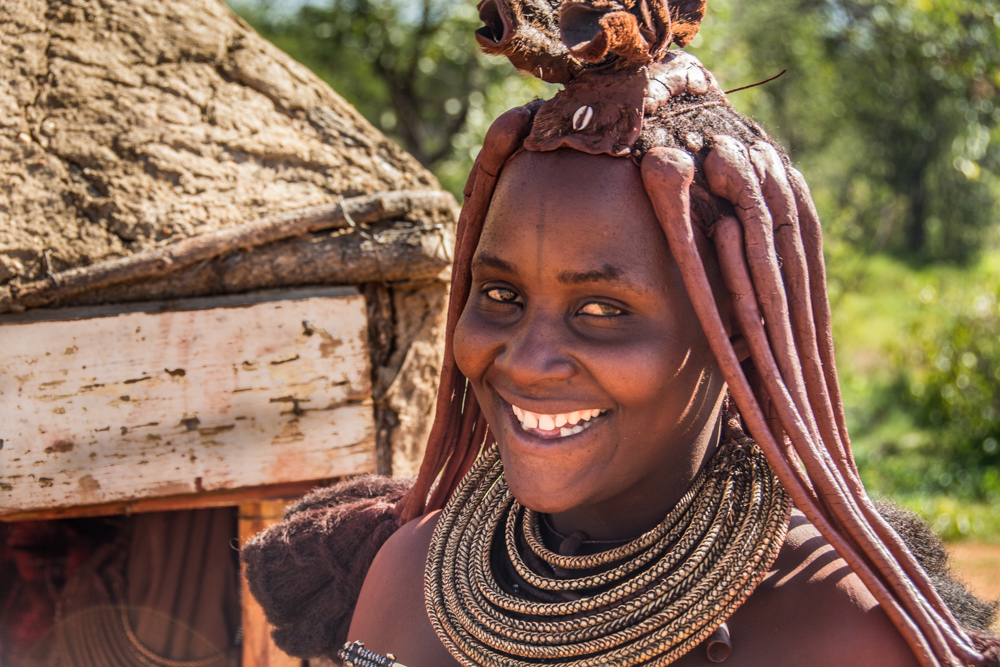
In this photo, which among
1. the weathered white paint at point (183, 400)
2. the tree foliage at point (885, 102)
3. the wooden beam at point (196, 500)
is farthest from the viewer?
the tree foliage at point (885, 102)

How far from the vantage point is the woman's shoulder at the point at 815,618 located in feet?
4.43

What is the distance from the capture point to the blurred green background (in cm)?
598

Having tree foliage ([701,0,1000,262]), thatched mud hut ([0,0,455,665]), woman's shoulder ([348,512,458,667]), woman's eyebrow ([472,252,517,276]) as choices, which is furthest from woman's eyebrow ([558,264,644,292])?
tree foliage ([701,0,1000,262])

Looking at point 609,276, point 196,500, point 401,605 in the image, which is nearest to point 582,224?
point 609,276

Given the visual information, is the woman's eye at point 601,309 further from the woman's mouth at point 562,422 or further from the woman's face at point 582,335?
the woman's mouth at point 562,422

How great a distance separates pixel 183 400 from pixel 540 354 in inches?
50.3

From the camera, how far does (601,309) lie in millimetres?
1433

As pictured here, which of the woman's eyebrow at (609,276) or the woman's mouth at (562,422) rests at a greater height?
the woman's eyebrow at (609,276)

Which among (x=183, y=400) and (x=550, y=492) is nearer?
(x=550, y=492)

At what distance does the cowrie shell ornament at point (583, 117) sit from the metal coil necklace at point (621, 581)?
0.64 m

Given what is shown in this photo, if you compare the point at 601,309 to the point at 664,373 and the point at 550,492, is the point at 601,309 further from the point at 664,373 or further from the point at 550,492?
the point at 550,492

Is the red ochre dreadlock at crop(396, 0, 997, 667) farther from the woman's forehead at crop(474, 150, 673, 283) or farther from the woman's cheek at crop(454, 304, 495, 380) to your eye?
the woman's cheek at crop(454, 304, 495, 380)

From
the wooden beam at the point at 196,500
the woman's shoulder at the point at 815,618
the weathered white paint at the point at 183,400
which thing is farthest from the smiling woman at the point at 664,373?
the wooden beam at the point at 196,500

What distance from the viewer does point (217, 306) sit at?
2.31 meters
